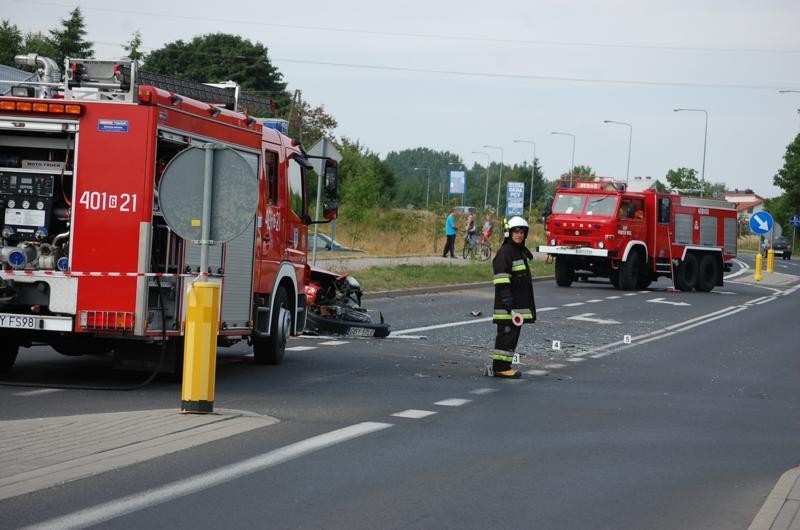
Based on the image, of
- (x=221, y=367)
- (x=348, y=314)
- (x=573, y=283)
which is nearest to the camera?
(x=221, y=367)

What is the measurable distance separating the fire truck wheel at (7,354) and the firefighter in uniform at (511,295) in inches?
199

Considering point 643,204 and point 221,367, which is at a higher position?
point 643,204

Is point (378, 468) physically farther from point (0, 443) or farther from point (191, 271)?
point (191, 271)

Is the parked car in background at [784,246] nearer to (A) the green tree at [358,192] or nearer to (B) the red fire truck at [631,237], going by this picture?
(A) the green tree at [358,192]

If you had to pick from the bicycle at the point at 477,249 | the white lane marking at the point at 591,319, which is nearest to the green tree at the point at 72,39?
the bicycle at the point at 477,249

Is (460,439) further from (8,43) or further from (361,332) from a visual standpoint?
(8,43)

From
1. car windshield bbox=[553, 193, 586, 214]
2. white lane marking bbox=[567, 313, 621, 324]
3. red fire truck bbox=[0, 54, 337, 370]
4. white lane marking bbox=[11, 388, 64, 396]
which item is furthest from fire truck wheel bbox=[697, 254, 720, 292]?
white lane marking bbox=[11, 388, 64, 396]

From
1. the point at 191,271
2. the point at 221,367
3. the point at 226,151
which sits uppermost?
the point at 226,151

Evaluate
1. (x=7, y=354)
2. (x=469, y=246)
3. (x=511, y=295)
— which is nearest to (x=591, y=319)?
(x=511, y=295)

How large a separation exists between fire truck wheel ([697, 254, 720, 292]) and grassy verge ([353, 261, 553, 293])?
20.5 ft

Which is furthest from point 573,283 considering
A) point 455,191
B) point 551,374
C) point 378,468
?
point 378,468

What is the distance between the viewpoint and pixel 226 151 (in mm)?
10766

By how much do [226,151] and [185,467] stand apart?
10.4ft

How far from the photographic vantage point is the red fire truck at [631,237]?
37.5 metres
